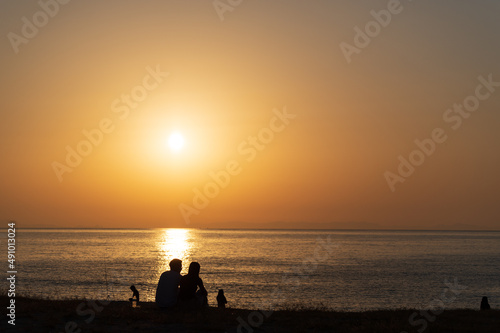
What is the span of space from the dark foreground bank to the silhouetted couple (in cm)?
41

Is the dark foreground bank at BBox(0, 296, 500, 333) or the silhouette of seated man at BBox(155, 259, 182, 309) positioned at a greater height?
the silhouette of seated man at BBox(155, 259, 182, 309)

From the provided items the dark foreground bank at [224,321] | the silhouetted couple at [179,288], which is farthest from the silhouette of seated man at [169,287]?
the dark foreground bank at [224,321]

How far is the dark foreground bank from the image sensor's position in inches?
567

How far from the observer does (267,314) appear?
16.7 metres

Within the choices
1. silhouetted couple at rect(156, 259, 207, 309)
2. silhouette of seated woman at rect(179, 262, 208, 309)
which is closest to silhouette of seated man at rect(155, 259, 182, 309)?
silhouetted couple at rect(156, 259, 207, 309)

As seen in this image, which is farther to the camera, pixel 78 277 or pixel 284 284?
pixel 78 277

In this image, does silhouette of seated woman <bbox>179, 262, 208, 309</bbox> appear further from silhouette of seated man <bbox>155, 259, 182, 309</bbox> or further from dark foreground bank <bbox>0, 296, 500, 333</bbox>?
dark foreground bank <bbox>0, 296, 500, 333</bbox>

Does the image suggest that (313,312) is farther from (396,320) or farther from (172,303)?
(172,303)

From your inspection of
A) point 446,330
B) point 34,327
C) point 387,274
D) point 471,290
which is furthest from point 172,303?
point 387,274

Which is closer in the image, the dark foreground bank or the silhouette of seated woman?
the dark foreground bank

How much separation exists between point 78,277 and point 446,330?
2481 inches

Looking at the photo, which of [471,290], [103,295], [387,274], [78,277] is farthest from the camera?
[387,274]

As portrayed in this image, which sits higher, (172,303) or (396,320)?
(172,303)

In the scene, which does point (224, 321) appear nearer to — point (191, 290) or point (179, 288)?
point (191, 290)
